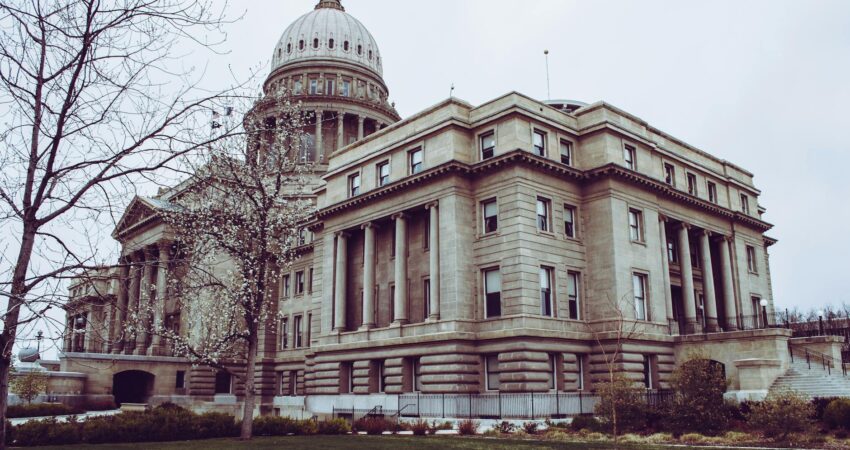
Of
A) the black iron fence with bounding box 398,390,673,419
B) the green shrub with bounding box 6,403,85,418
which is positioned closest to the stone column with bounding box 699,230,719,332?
the black iron fence with bounding box 398,390,673,419

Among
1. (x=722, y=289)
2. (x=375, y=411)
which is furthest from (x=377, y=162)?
(x=722, y=289)

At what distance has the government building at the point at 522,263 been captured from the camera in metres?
39.6

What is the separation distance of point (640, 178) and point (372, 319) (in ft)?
63.6

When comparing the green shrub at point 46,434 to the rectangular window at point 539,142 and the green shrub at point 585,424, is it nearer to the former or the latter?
the green shrub at point 585,424

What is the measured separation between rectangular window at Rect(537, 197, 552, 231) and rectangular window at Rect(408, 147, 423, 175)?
27.7ft

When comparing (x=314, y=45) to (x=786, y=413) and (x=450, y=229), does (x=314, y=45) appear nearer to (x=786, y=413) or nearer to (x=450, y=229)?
(x=450, y=229)

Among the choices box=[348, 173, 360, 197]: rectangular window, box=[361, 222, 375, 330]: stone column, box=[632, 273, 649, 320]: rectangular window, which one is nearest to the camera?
box=[632, 273, 649, 320]: rectangular window

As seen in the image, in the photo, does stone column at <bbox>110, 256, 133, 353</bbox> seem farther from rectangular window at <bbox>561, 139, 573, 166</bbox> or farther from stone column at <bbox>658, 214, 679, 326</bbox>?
stone column at <bbox>658, 214, 679, 326</bbox>

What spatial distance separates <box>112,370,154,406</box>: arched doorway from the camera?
65.6 metres

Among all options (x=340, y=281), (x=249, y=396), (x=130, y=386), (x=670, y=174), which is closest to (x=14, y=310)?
(x=249, y=396)

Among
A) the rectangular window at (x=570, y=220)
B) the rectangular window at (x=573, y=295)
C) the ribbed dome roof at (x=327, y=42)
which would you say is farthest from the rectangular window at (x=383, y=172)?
the ribbed dome roof at (x=327, y=42)

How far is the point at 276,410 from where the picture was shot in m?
56.6

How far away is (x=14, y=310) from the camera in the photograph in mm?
10656

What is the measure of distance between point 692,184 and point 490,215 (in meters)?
18.6
